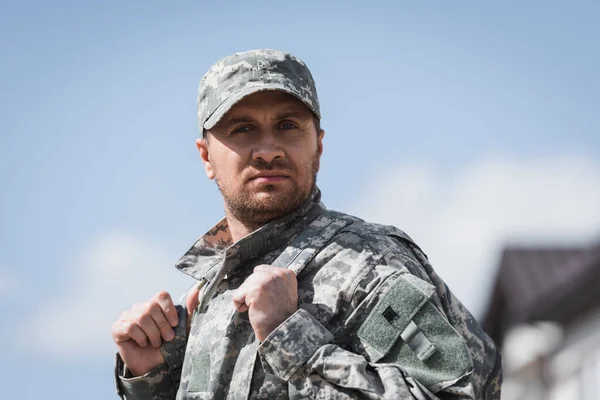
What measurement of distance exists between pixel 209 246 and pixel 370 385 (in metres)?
1.30

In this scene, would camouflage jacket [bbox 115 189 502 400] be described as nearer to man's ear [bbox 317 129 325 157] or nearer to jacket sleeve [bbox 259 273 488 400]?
jacket sleeve [bbox 259 273 488 400]

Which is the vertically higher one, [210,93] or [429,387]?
[210,93]

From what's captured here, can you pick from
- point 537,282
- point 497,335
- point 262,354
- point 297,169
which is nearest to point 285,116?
point 297,169

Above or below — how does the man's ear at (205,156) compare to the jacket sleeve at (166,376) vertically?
above

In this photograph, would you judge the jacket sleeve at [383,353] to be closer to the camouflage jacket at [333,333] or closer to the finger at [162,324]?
the camouflage jacket at [333,333]

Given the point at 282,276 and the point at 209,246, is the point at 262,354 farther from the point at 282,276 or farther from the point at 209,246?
the point at 209,246

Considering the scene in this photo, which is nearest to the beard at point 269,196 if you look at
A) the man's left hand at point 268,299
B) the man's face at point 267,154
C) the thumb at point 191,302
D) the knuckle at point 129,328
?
the man's face at point 267,154

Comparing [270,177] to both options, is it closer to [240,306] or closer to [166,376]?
[240,306]

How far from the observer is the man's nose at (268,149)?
14.0ft

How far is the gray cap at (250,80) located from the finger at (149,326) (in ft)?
2.60

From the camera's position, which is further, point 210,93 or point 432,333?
point 210,93

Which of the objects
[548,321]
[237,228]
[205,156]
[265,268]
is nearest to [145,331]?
[237,228]

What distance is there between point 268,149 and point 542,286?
1959cm

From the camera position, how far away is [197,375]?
13.7 feet
